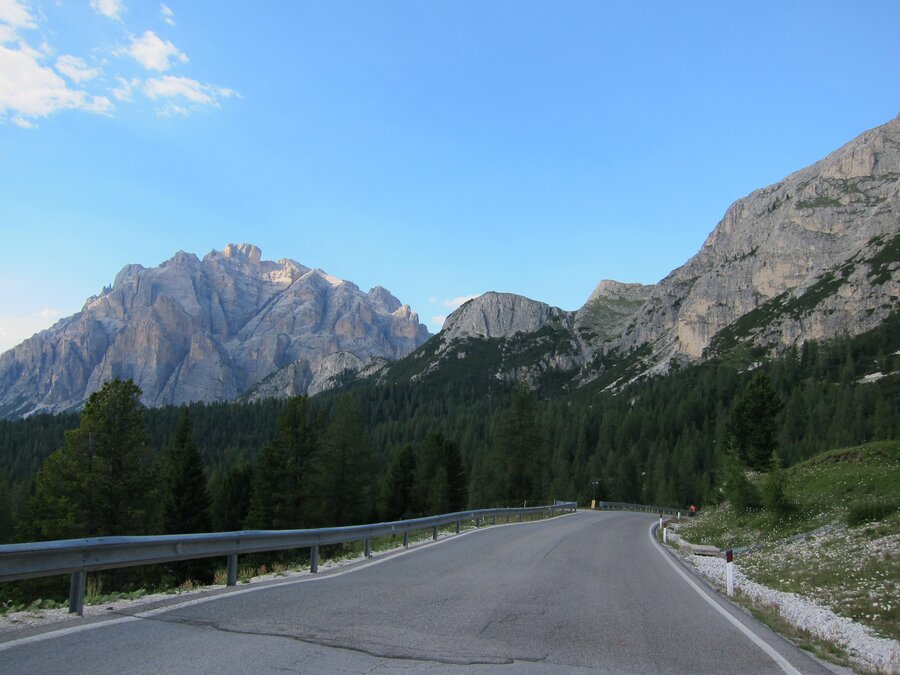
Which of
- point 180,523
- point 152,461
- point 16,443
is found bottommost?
point 180,523

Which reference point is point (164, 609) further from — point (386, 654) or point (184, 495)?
point (184, 495)

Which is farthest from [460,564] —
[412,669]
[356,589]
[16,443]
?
[16,443]

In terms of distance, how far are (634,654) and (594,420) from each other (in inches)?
5925

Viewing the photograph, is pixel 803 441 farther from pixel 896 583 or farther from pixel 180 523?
pixel 896 583

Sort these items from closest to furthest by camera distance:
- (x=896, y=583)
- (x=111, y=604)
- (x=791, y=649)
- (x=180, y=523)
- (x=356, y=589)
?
(x=791, y=649), (x=111, y=604), (x=356, y=589), (x=896, y=583), (x=180, y=523)

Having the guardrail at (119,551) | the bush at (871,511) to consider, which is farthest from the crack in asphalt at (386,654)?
the bush at (871,511)

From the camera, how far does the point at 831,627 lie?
373 inches

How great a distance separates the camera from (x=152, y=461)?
102 feet

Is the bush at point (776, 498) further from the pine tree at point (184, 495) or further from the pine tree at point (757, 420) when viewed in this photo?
the pine tree at point (184, 495)

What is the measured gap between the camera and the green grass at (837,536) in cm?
1216

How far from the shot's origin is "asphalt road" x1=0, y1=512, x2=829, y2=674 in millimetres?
5746

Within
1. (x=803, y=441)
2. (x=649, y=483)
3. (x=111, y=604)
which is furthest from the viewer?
(x=649, y=483)

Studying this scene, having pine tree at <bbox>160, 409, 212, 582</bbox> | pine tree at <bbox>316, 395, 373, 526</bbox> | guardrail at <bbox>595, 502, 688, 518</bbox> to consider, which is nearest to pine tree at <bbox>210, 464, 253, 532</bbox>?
pine tree at <bbox>316, 395, 373, 526</bbox>

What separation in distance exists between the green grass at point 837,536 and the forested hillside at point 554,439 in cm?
1928
